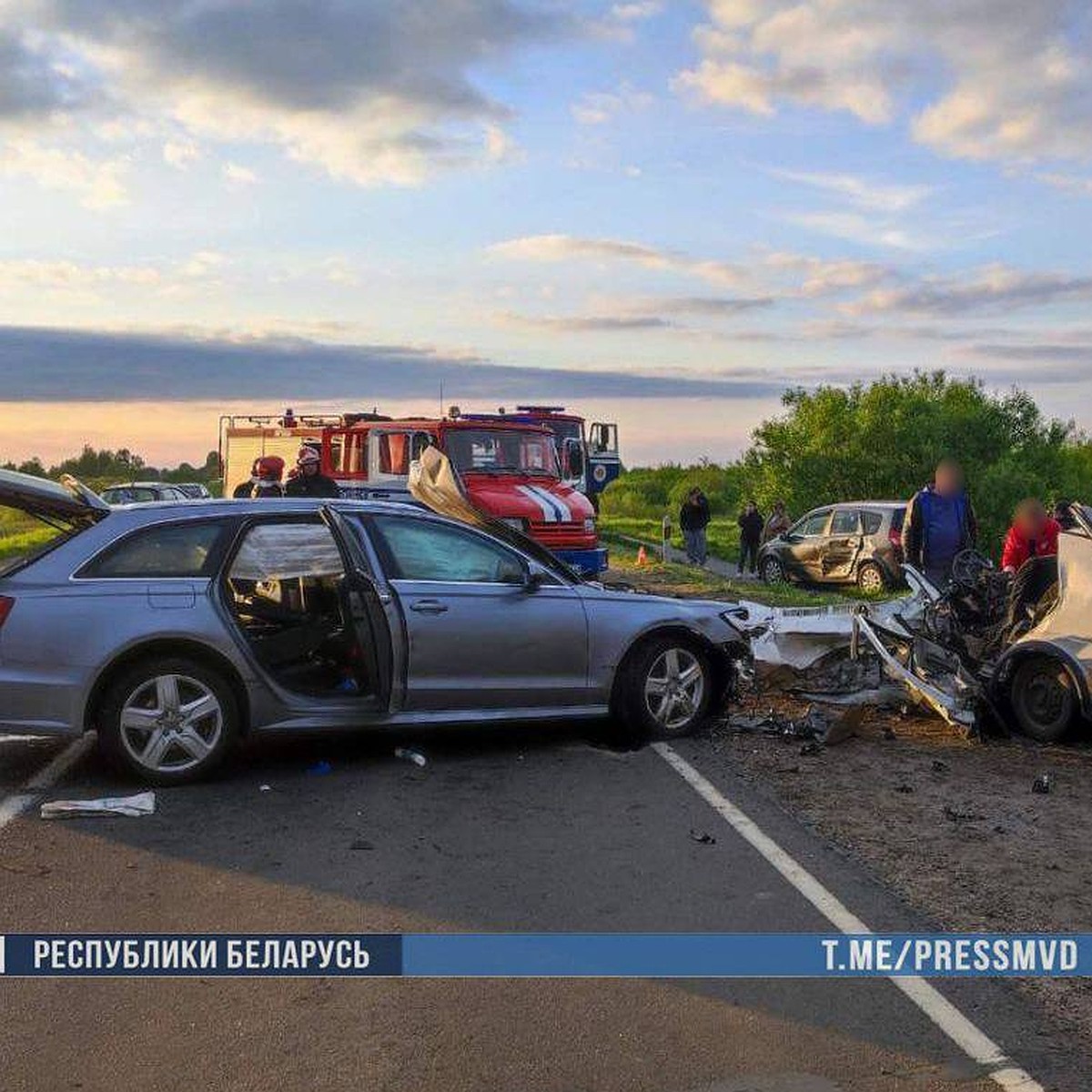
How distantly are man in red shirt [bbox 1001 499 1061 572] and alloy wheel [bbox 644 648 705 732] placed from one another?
3604mm

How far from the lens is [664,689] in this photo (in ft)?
28.6

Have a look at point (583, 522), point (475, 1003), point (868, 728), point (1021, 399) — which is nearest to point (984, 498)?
point (1021, 399)

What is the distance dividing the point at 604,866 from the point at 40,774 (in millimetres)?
3618

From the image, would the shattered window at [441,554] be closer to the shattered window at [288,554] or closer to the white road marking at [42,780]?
the shattered window at [288,554]

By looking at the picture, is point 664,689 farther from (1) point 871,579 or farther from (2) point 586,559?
(1) point 871,579

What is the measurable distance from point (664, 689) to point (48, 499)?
3903 millimetres

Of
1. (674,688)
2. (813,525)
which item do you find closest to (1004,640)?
(674,688)

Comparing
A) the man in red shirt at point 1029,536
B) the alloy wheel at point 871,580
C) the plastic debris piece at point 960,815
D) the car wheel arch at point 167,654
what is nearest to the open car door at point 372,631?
the car wheel arch at point 167,654

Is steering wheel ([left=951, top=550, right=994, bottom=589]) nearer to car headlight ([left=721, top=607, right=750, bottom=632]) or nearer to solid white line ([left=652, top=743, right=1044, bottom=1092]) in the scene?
car headlight ([left=721, top=607, right=750, bottom=632])

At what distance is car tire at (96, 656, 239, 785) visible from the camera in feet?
24.0

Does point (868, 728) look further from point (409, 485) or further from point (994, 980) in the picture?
point (409, 485)

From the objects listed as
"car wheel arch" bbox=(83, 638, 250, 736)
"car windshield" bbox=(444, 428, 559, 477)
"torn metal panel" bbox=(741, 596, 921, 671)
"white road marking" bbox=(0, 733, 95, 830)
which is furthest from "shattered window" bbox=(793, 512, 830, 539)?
"car wheel arch" bbox=(83, 638, 250, 736)

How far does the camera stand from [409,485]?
1714 centimetres

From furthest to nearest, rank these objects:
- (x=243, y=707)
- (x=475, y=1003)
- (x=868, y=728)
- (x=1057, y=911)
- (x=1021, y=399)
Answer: (x=1021, y=399) → (x=868, y=728) → (x=243, y=707) → (x=1057, y=911) → (x=475, y=1003)
